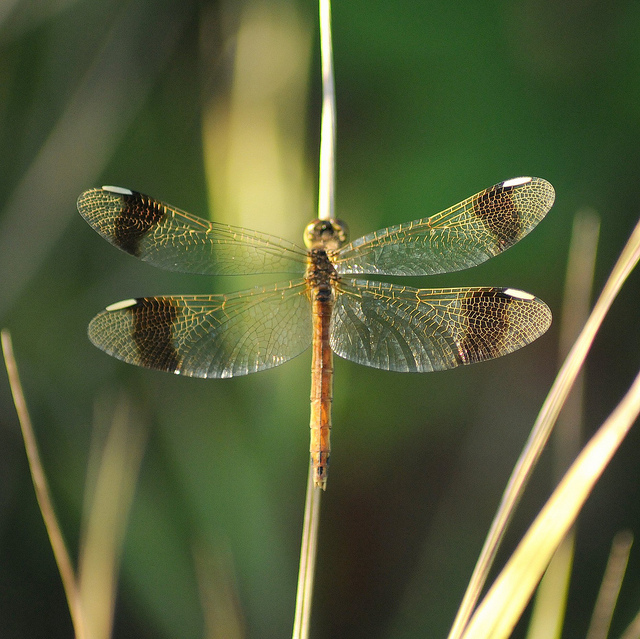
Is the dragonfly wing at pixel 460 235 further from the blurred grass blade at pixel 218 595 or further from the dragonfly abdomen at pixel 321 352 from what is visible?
the blurred grass blade at pixel 218 595

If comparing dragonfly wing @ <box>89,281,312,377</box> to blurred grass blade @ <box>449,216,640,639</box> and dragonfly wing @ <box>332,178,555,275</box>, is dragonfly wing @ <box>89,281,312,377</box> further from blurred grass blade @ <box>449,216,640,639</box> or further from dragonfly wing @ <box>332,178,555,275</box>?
blurred grass blade @ <box>449,216,640,639</box>

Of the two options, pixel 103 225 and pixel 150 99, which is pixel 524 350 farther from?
pixel 150 99

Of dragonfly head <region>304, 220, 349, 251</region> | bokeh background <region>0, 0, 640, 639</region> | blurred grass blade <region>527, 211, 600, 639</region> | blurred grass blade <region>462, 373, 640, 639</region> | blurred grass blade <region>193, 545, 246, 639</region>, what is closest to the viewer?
blurred grass blade <region>462, 373, 640, 639</region>

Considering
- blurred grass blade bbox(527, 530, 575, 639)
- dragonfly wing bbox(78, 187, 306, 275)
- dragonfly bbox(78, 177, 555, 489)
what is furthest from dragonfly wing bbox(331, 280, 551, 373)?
blurred grass blade bbox(527, 530, 575, 639)

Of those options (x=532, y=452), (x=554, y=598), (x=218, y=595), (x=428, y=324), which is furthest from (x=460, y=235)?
(x=218, y=595)

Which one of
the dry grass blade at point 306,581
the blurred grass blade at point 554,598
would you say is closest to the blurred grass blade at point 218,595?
the dry grass blade at point 306,581

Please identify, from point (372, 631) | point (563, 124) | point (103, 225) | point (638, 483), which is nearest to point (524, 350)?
point (638, 483)

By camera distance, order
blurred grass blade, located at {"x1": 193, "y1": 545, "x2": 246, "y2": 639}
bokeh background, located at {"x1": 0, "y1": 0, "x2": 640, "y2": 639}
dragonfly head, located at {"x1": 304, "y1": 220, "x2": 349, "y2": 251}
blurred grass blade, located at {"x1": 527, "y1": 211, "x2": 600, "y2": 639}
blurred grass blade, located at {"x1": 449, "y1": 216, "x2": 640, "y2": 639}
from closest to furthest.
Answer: blurred grass blade, located at {"x1": 449, "y1": 216, "x2": 640, "y2": 639}, blurred grass blade, located at {"x1": 527, "y1": 211, "x2": 600, "y2": 639}, blurred grass blade, located at {"x1": 193, "y1": 545, "x2": 246, "y2": 639}, dragonfly head, located at {"x1": 304, "y1": 220, "x2": 349, "y2": 251}, bokeh background, located at {"x1": 0, "y1": 0, "x2": 640, "y2": 639}
